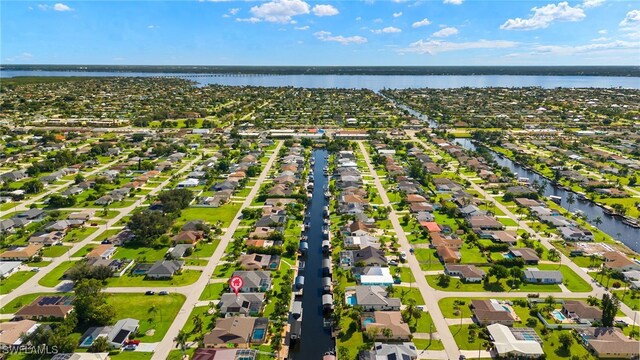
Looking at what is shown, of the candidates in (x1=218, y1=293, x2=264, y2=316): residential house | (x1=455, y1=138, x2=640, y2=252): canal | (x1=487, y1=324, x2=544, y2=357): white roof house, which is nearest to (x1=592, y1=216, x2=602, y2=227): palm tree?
(x1=455, y1=138, x2=640, y2=252): canal

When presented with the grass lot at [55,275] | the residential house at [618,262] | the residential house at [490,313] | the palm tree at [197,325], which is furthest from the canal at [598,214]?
the grass lot at [55,275]

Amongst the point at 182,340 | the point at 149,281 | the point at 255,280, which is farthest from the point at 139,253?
the point at 182,340

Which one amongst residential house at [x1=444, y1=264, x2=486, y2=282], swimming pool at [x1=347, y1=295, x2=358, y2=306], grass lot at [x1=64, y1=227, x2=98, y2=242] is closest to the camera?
swimming pool at [x1=347, y1=295, x2=358, y2=306]

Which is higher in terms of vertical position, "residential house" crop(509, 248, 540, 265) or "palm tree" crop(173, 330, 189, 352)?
"residential house" crop(509, 248, 540, 265)

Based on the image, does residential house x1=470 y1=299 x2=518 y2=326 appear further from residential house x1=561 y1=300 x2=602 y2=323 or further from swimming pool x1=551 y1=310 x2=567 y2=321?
residential house x1=561 y1=300 x2=602 y2=323

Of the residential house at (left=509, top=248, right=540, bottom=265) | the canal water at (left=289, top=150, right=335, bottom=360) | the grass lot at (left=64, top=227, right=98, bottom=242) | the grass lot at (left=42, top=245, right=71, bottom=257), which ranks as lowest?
the canal water at (left=289, top=150, right=335, bottom=360)

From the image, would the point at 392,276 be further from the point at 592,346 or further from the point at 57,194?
the point at 57,194

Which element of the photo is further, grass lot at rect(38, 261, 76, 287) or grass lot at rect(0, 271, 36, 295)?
grass lot at rect(38, 261, 76, 287)
